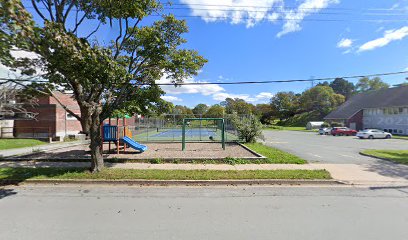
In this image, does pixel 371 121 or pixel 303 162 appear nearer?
pixel 303 162

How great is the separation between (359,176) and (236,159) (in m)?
4.61

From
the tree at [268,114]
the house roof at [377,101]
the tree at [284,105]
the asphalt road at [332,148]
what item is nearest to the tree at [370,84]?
the tree at [284,105]

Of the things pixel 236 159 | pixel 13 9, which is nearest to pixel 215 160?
pixel 236 159

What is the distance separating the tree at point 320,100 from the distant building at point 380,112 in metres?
27.3

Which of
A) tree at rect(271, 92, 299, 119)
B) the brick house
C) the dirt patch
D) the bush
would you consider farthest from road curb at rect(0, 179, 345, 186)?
tree at rect(271, 92, 299, 119)

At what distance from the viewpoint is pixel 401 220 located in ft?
15.9

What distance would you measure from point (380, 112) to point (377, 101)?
129 inches

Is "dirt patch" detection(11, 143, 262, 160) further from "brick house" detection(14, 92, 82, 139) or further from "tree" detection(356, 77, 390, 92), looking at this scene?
"tree" detection(356, 77, 390, 92)

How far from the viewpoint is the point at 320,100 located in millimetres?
81625

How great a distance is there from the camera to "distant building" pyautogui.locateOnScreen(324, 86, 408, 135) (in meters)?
38.1

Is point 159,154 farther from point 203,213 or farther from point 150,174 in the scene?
point 203,213

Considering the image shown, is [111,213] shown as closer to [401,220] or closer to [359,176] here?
[401,220]

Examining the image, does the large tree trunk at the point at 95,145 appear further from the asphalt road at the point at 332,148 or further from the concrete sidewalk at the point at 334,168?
the asphalt road at the point at 332,148

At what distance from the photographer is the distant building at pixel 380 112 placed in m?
38.1
